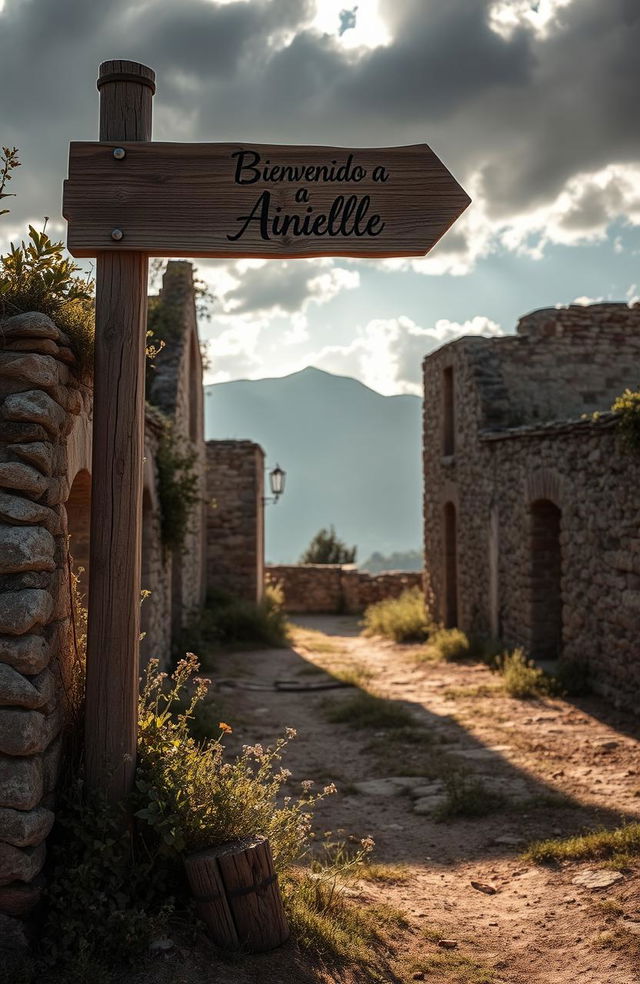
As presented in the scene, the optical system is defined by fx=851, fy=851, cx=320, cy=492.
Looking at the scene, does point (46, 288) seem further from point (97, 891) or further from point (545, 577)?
point (545, 577)

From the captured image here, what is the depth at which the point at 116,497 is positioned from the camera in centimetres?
338

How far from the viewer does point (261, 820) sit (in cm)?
359

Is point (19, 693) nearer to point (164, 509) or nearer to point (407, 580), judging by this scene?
point (164, 509)

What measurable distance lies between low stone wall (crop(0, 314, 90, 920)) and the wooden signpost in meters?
0.18

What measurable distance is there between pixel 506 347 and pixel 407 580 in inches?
316

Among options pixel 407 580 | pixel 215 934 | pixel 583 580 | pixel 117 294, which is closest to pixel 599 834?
pixel 215 934

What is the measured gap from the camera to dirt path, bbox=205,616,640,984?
3.74 meters

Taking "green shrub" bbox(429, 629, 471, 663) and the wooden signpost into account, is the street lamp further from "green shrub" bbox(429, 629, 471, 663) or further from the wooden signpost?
the wooden signpost

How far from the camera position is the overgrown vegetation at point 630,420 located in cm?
753

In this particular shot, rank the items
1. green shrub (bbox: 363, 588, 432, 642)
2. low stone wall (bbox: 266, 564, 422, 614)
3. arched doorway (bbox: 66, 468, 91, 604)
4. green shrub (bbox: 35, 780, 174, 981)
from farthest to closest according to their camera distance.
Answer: low stone wall (bbox: 266, 564, 422, 614) < green shrub (bbox: 363, 588, 432, 642) < arched doorway (bbox: 66, 468, 91, 604) < green shrub (bbox: 35, 780, 174, 981)

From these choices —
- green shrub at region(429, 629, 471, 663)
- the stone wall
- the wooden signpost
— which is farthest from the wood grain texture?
the stone wall

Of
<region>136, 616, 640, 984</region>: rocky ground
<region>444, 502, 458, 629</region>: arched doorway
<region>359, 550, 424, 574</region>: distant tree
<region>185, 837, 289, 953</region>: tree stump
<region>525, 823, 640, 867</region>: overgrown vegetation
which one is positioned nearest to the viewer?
<region>185, 837, 289, 953</region>: tree stump

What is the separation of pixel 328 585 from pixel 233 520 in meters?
5.40

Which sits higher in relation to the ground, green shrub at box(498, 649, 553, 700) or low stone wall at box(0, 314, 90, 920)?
low stone wall at box(0, 314, 90, 920)
